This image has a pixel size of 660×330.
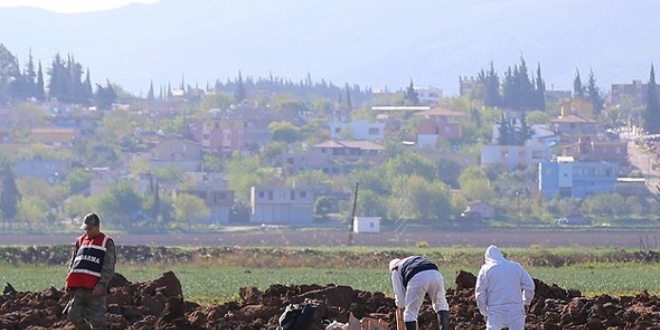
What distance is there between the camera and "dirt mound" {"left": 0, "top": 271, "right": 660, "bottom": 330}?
2558cm

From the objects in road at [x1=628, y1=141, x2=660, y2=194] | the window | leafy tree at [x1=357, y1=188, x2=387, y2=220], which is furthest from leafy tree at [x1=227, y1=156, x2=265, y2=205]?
road at [x1=628, y1=141, x2=660, y2=194]

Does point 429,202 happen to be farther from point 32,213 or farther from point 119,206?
point 32,213

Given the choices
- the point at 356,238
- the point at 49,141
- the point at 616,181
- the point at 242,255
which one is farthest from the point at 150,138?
the point at 242,255

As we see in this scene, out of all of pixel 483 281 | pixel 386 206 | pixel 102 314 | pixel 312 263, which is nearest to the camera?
pixel 483 281

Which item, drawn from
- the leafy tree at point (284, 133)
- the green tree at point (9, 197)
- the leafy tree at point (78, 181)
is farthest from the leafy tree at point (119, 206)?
the leafy tree at point (284, 133)

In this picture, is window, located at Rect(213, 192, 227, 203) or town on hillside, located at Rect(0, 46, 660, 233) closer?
town on hillside, located at Rect(0, 46, 660, 233)

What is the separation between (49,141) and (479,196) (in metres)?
49.0

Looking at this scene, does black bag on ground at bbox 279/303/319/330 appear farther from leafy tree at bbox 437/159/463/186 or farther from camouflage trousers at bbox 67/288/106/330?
leafy tree at bbox 437/159/463/186

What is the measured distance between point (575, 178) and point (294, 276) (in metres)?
108

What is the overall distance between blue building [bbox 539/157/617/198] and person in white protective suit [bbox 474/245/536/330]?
12719cm

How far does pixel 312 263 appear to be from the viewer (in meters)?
58.7

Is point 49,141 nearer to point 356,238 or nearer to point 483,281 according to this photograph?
point 356,238

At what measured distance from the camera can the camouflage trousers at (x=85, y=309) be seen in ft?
75.3

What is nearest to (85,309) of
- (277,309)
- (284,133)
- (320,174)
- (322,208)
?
(277,309)
